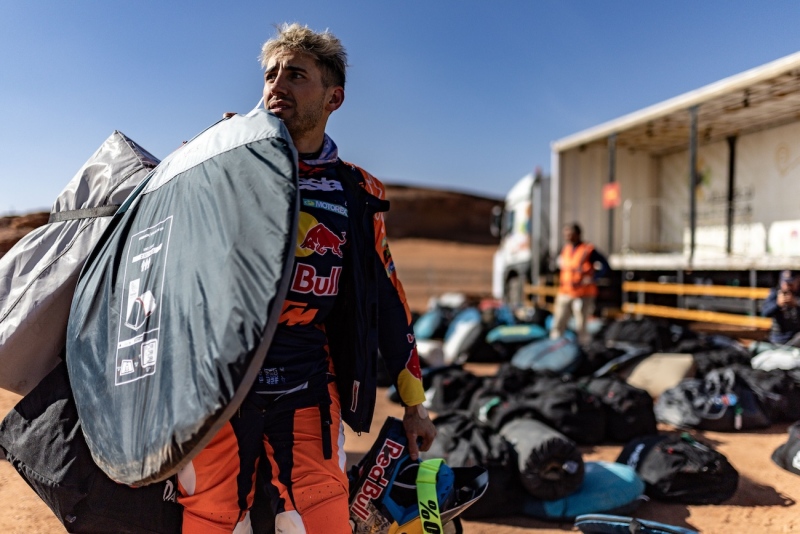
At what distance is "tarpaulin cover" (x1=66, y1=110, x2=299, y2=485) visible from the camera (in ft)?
4.83

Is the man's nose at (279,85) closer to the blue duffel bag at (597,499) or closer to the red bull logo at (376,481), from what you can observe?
the red bull logo at (376,481)

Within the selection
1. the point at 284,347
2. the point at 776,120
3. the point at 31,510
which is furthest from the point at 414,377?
the point at 776,120

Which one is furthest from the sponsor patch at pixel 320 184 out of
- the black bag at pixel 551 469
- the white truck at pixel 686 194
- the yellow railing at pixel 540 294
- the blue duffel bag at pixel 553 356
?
the yellow railing at pixel 540 294

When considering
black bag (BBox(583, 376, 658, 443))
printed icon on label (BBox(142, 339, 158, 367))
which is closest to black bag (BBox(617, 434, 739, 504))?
black bag (BBox(583, 376, 658, 443))

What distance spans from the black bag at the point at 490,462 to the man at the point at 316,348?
1.66 m

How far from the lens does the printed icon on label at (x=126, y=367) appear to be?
5.44 feet

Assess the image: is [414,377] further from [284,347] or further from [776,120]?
[776,120]

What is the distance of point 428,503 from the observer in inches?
87.0

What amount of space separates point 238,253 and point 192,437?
1.47 feet

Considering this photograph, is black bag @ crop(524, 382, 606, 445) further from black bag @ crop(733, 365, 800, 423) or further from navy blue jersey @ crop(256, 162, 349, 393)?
navy blue jersey @ crop(256, 162, 349, 393)

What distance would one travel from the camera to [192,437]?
144cm

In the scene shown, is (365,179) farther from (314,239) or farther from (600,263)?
(600,263)

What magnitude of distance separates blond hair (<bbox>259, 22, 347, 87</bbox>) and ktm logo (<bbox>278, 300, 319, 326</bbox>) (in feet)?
2.53

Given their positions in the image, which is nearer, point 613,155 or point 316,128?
point 316,128
